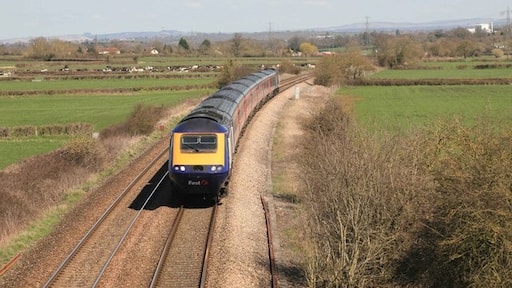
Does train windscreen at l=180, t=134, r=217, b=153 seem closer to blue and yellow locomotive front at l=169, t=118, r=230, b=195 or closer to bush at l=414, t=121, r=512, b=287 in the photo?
blue and yellow locomotive front at l=169, t=118, r=230, b=195

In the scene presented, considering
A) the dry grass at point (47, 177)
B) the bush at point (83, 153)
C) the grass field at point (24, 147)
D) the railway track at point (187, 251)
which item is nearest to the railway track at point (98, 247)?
the railway track at point (187, 251)

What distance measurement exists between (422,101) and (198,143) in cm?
4553

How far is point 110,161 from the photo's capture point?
2739 centimetres

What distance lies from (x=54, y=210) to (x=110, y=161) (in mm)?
8484

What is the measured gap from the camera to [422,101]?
58531 mm

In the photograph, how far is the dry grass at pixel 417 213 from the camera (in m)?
10.1

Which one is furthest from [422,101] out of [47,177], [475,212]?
[475,212]

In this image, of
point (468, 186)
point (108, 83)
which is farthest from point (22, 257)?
point (108, 83)

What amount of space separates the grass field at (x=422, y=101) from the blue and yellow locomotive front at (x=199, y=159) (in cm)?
2632

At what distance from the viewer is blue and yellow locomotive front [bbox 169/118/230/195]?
17906 millimetres

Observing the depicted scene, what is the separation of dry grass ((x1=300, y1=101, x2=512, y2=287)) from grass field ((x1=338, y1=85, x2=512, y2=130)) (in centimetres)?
2982

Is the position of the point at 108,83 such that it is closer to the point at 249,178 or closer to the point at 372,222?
the point at 249,178

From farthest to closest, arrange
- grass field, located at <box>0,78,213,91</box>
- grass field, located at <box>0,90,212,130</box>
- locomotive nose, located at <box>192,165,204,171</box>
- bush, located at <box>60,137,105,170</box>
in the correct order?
grass field, located at <box>0,78,213,91</box> → grass field, located at <box>0,90,212,130</box> → bush, located at <box>60,137,105,170</box> → locomotive nose, located at <box>192,165,204,171</box>

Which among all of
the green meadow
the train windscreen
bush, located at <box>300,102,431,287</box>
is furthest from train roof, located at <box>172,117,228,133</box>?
the green meadow
